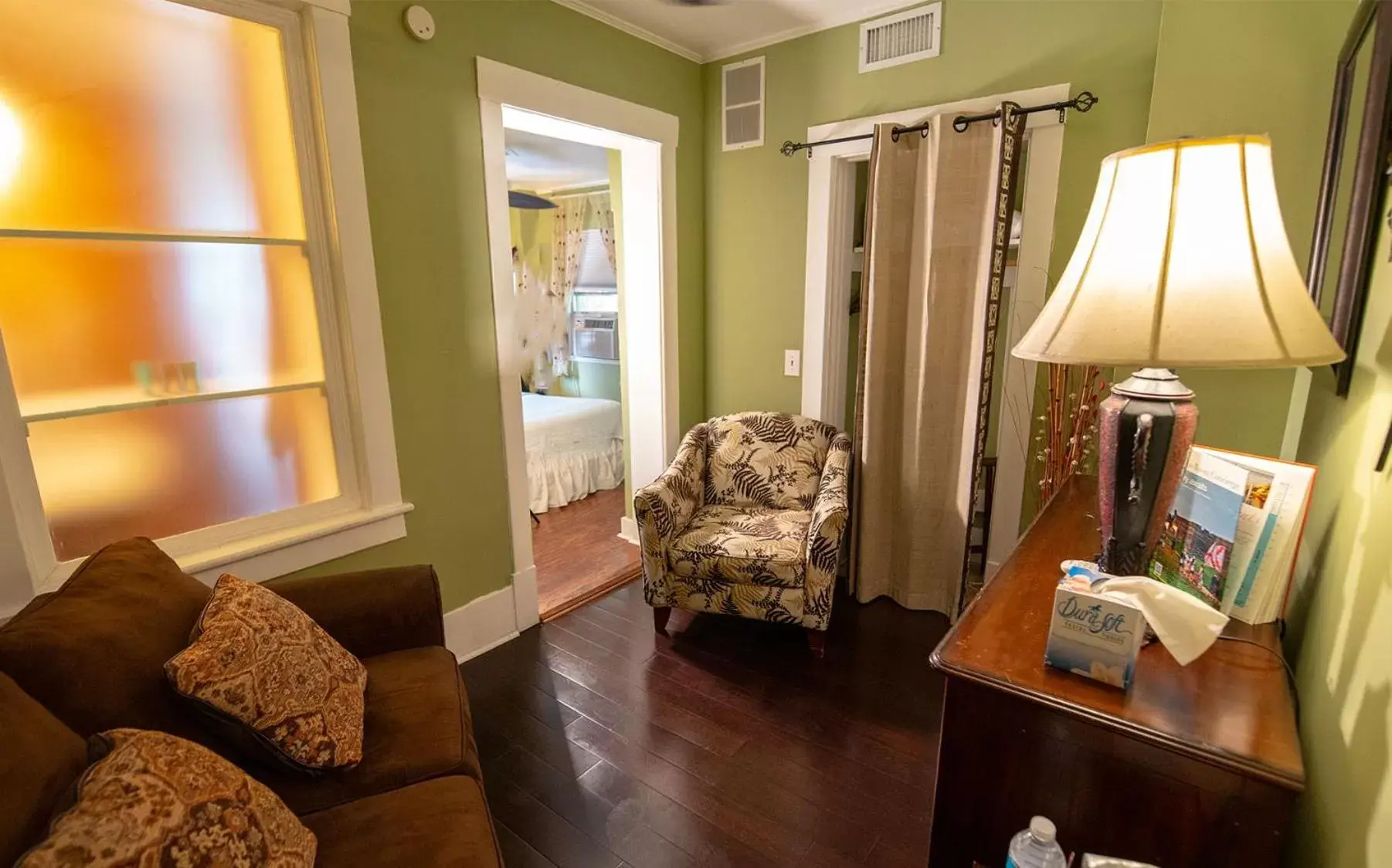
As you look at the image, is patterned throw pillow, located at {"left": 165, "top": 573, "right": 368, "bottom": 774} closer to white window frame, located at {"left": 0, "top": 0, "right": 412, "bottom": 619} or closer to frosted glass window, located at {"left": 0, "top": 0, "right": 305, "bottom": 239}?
white window frame, located at {"left": 0, "top": 0, "right": 412, "bottom": 619}

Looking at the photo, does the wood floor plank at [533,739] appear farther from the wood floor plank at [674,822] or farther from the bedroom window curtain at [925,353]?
the bedroom window curtain at [925,353]

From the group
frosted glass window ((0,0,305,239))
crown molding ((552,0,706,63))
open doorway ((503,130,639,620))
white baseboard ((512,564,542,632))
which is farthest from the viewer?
open doorway ((503,130,639,620))

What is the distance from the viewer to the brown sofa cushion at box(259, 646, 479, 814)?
1.23m

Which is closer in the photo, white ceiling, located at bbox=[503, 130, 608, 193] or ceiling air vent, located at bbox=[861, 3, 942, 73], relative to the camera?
ceiling air vent, located at bbox=[861, 3, 942, 73]

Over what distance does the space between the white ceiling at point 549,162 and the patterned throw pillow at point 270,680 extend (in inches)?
123

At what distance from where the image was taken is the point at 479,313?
2.35 m

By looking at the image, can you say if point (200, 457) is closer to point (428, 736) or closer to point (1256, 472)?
point (428, 736)

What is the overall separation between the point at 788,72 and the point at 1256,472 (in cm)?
257

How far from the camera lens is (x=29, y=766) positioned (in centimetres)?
87

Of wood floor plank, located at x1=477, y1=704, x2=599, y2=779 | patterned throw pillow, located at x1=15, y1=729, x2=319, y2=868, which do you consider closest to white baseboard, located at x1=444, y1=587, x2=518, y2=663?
wood floor plank, located at x1=477, y1=704, x2=599, y2=779

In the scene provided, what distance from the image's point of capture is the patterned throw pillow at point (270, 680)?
1145mm

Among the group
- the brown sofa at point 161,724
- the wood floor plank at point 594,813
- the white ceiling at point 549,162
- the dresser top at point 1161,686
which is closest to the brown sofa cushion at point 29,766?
the brown sofa at point 161,724

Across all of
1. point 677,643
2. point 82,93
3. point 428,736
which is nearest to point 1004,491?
point 677,643

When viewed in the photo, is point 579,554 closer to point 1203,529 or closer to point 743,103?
point 743,103
